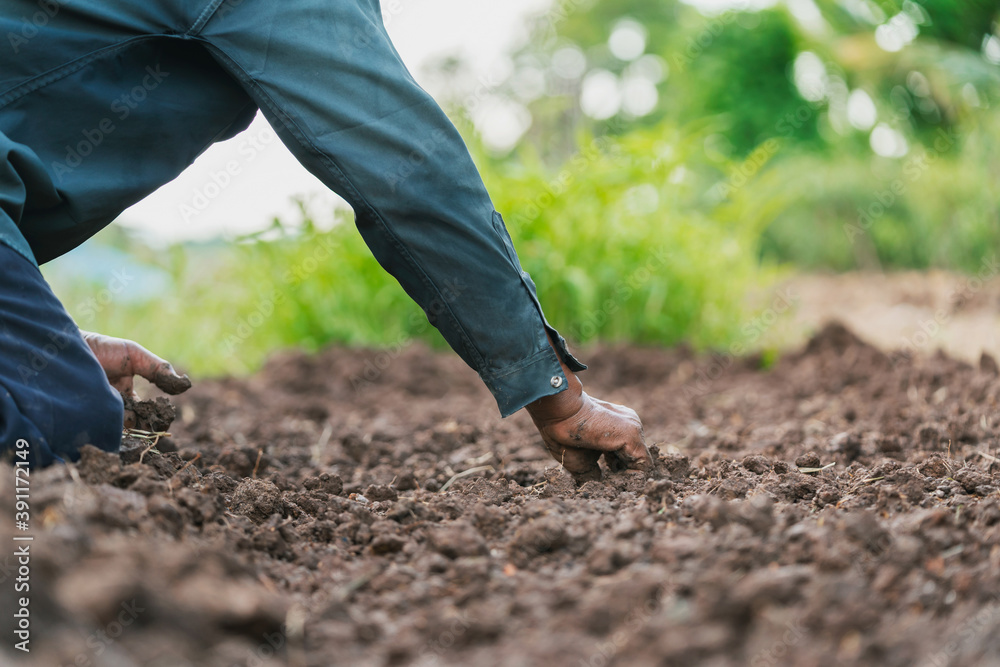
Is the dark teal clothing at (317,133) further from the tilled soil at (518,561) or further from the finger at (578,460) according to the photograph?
the tilled soil at (518,561)

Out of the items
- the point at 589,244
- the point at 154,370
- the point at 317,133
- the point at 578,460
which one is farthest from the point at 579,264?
the point at 317,133

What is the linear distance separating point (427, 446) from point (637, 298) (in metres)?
2.00

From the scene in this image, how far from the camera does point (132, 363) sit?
1.61 meters

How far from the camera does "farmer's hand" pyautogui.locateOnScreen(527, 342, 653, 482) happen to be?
1440 millimetres

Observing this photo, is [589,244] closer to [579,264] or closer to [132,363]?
[579,264]

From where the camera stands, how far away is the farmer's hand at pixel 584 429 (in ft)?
4.73

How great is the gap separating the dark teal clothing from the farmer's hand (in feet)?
0.23

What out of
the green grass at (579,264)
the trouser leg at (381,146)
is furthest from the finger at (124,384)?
the green grass at (579,264)

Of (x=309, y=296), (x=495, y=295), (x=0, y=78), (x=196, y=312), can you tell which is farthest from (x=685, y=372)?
(x=196, y=312)

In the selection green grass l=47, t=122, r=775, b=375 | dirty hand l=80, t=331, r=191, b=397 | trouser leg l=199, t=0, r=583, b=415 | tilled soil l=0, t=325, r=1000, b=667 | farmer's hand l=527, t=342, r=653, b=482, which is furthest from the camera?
green grass l=47, t=122, r=775, b=375

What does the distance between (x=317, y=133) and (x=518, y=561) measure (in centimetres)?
76

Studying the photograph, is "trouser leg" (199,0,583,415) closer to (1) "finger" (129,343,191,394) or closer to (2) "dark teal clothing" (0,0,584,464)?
(2) "dark teal clothing" (0,0,584,464)

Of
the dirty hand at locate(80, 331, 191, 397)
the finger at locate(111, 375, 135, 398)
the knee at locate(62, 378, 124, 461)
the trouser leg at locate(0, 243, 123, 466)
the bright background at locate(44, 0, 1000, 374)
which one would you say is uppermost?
the trouser leg at locate(0, 243, 123, 466)

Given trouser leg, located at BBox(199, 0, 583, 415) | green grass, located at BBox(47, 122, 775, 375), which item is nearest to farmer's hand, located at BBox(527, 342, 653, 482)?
trouser leg, located at BBox(199, 0, 583, 415)
